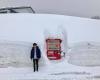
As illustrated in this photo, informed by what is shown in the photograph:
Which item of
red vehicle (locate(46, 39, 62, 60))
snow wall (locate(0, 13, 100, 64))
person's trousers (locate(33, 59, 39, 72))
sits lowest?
person's trousers (locate(33, 59, 39, 72))

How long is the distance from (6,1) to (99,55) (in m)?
8.52

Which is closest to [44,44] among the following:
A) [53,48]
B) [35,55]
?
[53,48]

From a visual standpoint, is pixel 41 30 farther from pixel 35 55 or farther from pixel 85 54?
pixel 35 55

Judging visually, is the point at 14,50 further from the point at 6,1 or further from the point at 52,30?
the point at 6,1

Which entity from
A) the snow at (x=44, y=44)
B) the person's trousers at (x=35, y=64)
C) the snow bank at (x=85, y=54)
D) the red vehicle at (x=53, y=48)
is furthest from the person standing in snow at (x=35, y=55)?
the snow bank at (x=85, y=54)

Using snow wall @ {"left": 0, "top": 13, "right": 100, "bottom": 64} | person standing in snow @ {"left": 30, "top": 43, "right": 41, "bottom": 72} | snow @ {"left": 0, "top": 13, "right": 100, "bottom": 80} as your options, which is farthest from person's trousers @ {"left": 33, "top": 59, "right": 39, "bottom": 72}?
snow wall @ {"left": 0, "top": 13, "right": 100, "bottom": 64}

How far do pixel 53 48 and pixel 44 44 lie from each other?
47 cm

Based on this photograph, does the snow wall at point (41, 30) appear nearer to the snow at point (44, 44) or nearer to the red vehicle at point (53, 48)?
the snow at point (44, 44)

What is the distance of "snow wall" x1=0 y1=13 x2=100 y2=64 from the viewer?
20.7 meters

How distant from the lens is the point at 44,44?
68.1 ft

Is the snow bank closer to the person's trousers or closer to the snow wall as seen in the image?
the snow wall

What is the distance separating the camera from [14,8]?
26.3 meters

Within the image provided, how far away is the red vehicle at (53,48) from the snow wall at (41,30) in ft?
0.80

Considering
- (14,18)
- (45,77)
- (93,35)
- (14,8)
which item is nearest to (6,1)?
(14,8)
